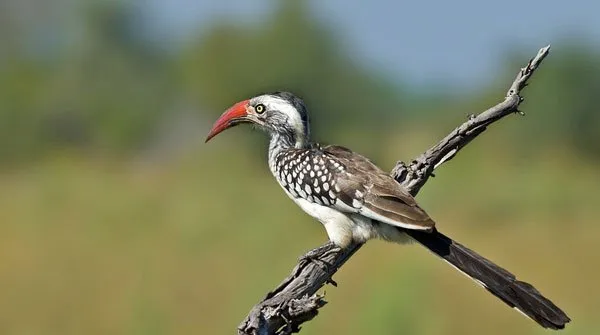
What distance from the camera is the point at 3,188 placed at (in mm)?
20047

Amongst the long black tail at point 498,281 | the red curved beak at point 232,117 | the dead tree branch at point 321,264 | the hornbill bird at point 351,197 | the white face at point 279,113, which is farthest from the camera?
the white face at point 279,113

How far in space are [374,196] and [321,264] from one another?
15.0 inches

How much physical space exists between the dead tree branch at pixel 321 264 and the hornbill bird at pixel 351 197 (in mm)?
126

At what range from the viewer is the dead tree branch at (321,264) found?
3215mm

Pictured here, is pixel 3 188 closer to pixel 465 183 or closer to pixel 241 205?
pixel 241 205

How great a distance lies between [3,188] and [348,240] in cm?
1672

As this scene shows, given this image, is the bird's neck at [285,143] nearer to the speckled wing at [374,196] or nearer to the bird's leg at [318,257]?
the speckled wing at [374,196]

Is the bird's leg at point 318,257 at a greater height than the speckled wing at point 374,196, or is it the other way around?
the speckled wing at point 374,196

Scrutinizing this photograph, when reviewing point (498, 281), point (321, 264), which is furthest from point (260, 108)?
point (498, 281)

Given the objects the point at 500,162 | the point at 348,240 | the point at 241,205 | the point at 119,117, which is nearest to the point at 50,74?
the point at 119,117

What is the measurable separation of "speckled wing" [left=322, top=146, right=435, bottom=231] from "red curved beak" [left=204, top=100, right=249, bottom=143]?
0.41 m

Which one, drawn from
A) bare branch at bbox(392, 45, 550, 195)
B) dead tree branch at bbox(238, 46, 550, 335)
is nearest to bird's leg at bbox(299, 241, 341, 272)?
dead tree branch at bbox(238, 46, 550, 335)

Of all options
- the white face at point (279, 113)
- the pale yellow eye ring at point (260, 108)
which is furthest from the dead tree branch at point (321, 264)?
the pale yellow eye ring at point (260, 108)

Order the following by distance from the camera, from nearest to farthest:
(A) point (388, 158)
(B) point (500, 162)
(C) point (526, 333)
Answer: (C) point (526, 333)
(A) point (388, 158)
(B) point (500, 162)
